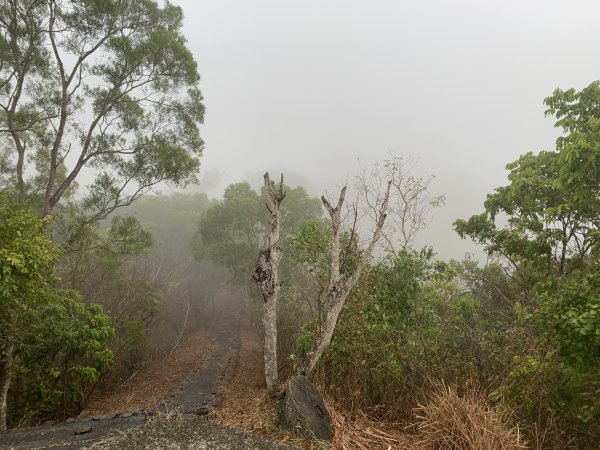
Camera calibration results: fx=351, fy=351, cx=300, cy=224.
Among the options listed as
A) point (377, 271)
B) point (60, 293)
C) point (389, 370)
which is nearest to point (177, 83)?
point (60, 293)

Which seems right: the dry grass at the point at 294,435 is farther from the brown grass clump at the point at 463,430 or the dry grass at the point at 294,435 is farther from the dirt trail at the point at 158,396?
the dirt trail at the point at 158,396

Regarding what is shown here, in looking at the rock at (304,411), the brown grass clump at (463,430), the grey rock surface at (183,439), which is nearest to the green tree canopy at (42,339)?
the grey rock surface at (183,439)

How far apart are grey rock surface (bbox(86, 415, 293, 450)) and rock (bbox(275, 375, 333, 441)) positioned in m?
0.57

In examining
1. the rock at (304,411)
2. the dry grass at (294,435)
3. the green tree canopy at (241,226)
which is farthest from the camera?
the green tree canopy at (241,226)

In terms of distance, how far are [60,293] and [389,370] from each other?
300 inches

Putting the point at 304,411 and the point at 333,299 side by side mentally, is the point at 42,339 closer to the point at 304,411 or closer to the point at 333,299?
the point at 304,411

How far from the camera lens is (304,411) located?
215 inches

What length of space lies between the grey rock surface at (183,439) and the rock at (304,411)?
0.57 meters

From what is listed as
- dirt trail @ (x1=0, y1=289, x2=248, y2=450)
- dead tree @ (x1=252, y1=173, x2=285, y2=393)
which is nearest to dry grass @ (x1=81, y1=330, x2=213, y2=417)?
dirt trail @ (x1=0, y1=289, x2=248, y2=450)

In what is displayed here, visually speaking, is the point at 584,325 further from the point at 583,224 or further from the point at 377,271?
the point at 377,271

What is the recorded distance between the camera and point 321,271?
890 centimetres

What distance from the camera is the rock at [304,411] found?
528cm

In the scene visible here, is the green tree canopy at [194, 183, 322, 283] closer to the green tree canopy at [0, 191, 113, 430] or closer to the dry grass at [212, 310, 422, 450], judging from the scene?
the dry grass at [212, 310, 422, 450]

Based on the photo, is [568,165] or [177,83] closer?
[568,165]
